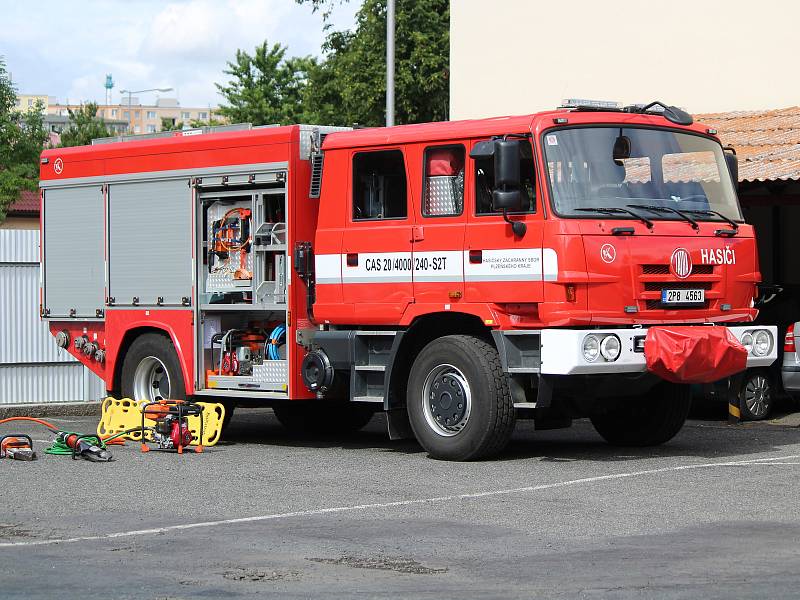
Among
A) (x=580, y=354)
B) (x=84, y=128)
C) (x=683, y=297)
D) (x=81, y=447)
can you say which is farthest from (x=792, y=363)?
(x=84, y=128)

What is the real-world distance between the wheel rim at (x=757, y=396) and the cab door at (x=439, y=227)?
5.82 metres

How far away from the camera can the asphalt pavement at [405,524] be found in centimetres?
770

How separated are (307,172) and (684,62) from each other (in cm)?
1466

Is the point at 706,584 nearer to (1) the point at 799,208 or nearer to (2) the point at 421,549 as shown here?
(2) the point at 421,549

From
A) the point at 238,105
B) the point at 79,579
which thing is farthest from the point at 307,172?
the point at 238,105

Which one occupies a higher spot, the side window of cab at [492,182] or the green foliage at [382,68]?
the green foliage at [382,68]

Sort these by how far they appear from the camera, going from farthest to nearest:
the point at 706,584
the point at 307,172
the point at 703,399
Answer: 1. the point at 703,399
2. the point at 307,172
3. the point at 706,584

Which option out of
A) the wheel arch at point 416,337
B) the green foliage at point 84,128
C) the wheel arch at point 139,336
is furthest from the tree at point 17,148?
the wheel arch at point 416,337

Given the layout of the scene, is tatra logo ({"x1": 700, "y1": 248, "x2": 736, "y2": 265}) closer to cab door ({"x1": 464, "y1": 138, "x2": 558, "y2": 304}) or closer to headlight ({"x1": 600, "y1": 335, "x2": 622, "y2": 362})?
headlight ({"x1": 600, "y1": 335, "x2": 622, "y2": 362})

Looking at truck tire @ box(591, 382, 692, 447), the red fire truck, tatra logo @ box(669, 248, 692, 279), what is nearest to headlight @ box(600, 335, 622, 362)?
the red fire truck

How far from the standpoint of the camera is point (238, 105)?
70812mm

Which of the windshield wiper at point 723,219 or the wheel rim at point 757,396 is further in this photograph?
the wheel rim at point 757,396

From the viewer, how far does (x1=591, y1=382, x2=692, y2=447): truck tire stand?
14414 mm

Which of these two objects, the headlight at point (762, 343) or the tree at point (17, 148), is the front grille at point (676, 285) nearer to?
the headlight at point (762, 343)
